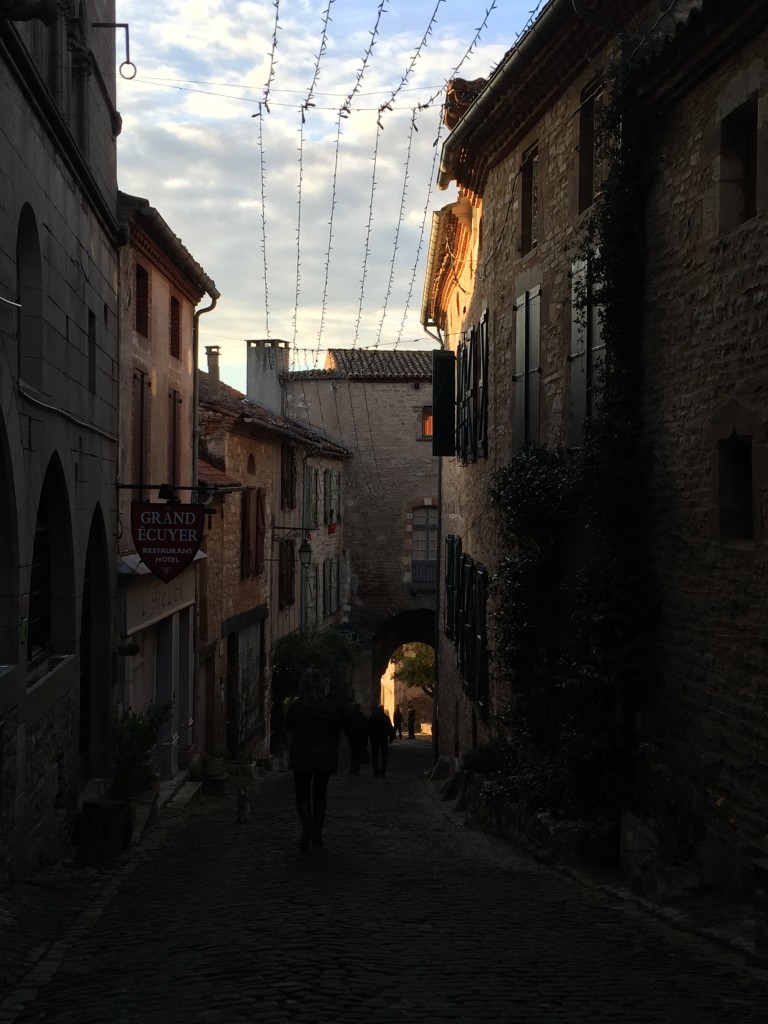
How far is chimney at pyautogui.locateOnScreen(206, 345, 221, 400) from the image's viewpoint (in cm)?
2695

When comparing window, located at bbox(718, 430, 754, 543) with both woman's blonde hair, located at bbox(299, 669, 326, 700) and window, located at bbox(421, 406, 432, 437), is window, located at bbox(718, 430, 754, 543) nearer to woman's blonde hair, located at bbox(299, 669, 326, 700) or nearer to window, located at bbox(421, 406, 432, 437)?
woman's blonde hair, located at bbox(299, 669, 326, 700)

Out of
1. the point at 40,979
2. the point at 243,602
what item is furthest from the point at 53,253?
the point at 243,602

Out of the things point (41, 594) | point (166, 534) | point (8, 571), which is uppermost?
point (166, 534)

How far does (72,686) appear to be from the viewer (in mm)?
10859

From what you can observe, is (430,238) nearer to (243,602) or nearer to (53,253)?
(243,602)

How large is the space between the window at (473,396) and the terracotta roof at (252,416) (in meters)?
4.61

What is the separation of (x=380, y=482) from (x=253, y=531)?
13899 mm

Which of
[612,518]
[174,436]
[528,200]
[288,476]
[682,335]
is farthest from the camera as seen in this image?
[288,476]

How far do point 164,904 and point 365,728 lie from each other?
1242cm

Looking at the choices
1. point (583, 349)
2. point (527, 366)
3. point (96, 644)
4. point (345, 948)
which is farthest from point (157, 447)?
point (345, 948)

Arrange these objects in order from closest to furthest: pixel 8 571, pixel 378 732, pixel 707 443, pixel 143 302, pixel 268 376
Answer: pixel 8 571, pixel 707 443, pixel 143 302, pixel 378 732, pixel 268 376

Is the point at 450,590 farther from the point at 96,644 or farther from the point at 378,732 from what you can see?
the point at 96,644

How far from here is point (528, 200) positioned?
46.4ft

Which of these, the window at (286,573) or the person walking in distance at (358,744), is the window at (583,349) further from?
the window at (286,573)
